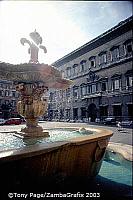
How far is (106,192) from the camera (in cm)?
457

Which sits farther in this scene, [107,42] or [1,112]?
[1,112]

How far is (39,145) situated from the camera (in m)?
3.42

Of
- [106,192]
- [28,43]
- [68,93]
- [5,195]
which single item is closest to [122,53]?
[68,93]

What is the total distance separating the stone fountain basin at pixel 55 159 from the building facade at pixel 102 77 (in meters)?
15.3

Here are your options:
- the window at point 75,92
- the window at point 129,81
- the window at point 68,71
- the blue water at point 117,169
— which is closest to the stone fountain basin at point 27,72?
the blue water at point 117,169

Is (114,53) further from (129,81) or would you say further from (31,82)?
(31,82)

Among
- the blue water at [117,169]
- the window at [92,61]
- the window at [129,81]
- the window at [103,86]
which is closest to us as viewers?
the blue water at [117,169]

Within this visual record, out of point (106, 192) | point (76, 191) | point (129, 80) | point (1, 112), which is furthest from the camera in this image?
point (1, 112)

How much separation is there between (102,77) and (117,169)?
2160 cm

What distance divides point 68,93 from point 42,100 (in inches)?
1123

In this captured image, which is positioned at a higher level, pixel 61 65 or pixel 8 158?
pixel 61 65

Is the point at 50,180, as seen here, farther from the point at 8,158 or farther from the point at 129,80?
the point at 129,80

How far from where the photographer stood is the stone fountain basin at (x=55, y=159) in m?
2.98

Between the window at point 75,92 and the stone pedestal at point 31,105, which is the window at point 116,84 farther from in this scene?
the stone pedestal at point 31,105
